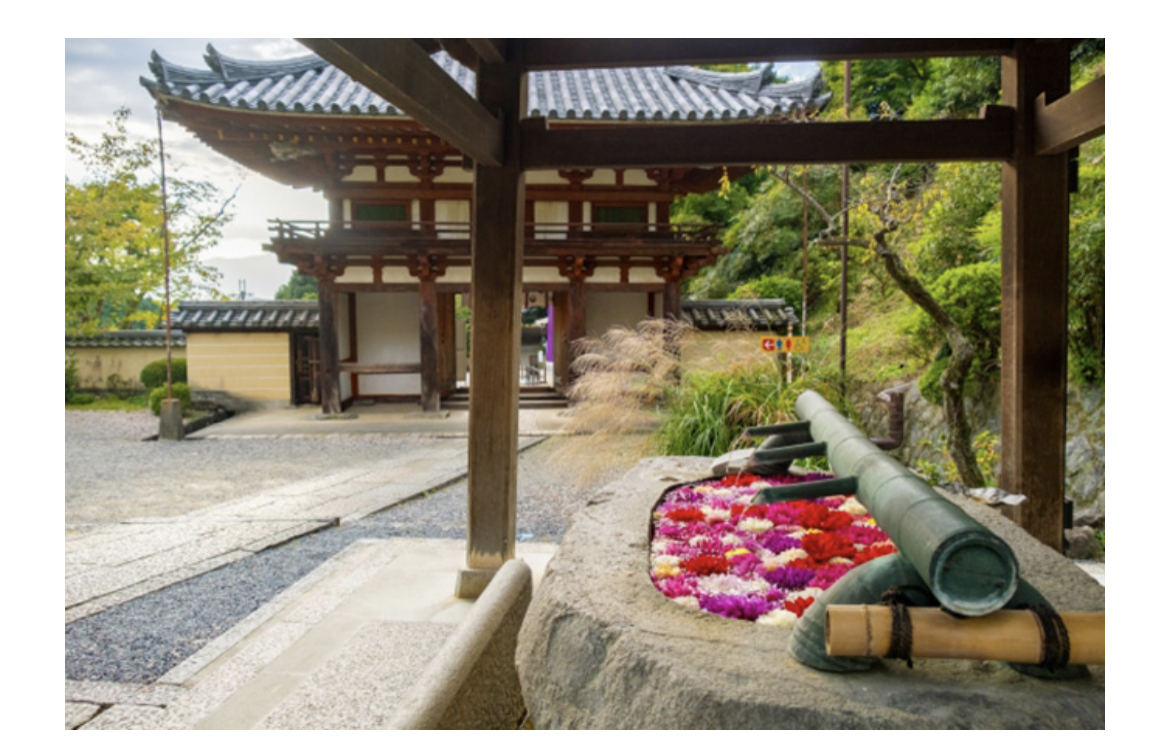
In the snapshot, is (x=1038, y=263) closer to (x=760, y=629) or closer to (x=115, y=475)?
(x=760, y=629)

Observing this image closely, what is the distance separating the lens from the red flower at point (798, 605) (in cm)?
137

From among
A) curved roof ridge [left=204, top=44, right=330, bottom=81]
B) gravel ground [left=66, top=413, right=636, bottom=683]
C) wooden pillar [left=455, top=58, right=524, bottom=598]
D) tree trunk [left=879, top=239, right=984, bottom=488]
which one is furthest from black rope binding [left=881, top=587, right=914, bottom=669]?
curved roof ridge [left=204, top=44, right=330, bottom=81]

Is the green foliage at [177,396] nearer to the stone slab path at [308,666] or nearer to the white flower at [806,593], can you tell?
the stone slab path at [308,666]

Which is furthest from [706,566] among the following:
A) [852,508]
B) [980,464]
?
[980,464]

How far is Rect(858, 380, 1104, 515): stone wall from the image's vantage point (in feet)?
14.0

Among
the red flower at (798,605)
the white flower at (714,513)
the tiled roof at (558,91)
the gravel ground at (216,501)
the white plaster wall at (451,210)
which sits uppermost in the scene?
the tiled roof at (558,91)

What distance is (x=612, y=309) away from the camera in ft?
29.5

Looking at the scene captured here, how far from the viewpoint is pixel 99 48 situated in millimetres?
2328

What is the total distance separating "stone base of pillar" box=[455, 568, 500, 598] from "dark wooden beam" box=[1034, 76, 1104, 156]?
2.35 m

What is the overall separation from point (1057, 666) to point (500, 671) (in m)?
1.34

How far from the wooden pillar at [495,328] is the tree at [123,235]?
990cm

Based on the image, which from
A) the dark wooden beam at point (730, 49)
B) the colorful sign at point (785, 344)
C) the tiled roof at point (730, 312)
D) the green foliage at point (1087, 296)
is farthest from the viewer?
the tiled roof at point (730, 312)

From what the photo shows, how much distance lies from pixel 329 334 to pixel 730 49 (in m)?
6.94

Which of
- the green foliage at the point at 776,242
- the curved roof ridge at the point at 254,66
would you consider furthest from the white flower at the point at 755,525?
the green foliage at the point at 776,242
